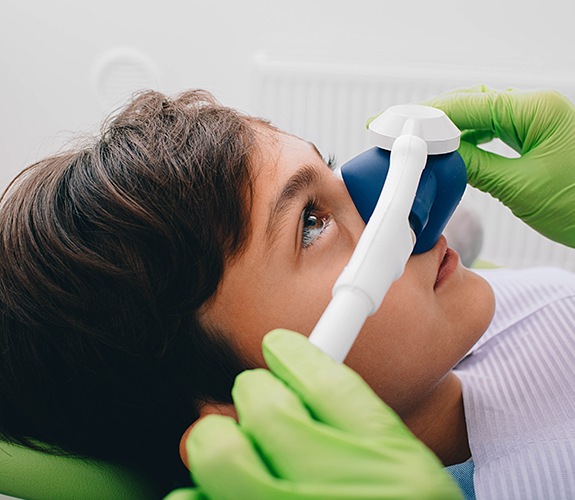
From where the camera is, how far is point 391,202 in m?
0.71

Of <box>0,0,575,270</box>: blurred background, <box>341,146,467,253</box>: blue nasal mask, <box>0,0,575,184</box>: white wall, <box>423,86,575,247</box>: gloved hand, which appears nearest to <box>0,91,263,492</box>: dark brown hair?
<box>341,146,467,253</box>: blue nasal mask

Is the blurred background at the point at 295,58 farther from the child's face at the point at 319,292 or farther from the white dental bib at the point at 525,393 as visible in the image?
the child's face at the point at 319,292

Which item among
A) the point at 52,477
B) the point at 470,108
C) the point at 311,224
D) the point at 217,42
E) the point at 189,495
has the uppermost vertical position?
the point at 217,42

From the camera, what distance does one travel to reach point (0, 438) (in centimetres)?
91

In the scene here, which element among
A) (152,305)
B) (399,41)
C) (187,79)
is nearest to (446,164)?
(152,305)

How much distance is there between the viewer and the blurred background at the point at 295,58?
1.98m

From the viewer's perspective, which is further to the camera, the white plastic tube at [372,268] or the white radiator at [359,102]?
the white radiator at [359,102]

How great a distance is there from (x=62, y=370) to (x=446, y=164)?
0.51m

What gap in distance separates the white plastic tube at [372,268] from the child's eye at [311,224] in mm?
113

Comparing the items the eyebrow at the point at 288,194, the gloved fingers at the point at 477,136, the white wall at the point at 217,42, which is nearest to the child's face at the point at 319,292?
the eyebrow at the point at 288,194

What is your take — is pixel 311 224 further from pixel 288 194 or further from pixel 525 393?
pixel 525 393

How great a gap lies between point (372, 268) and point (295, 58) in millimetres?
1584

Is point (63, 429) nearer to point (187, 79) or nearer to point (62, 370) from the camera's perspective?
point (62, 370)

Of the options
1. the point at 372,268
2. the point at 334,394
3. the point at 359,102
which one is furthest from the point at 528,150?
the point at 359,102
